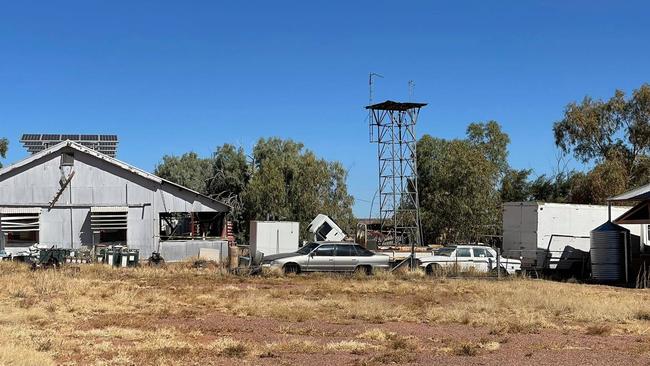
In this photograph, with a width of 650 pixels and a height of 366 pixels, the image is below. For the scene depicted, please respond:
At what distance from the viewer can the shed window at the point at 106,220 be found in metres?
33.5

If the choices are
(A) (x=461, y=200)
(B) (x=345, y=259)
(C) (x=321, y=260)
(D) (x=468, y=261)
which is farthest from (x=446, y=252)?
(A) (x=461, y=200)

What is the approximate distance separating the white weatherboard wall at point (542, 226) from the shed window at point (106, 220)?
17555 mm

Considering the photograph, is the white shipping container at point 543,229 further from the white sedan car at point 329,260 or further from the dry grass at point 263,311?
the white sedan car at point 329,260

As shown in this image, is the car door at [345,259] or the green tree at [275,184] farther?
the green tree at [275,184]

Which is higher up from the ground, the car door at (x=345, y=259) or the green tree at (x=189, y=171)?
the green tree at (x=189, y=171)

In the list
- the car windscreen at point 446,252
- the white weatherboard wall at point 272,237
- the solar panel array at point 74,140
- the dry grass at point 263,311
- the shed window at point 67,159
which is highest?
the solar panel array at point 74,140

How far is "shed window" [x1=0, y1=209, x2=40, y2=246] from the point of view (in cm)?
3269

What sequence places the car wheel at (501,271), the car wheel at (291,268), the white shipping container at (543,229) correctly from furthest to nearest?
1. the white shipping container at (543,229)
2. the car wheel at (501,271)
3. the car wheel at (291,268)

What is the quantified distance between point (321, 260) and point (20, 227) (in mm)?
14636

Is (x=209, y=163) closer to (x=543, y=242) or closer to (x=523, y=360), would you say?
(x=543, y=242)

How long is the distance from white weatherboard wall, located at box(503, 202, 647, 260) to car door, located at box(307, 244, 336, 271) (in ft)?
28.1

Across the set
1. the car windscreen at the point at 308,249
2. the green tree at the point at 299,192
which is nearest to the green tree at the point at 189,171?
the green tree at the point at 299,192

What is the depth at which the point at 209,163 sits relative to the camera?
56531 millimetres

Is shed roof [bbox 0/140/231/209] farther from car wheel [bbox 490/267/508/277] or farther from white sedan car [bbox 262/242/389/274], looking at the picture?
car wheel [bbox 490/267/508/277]
